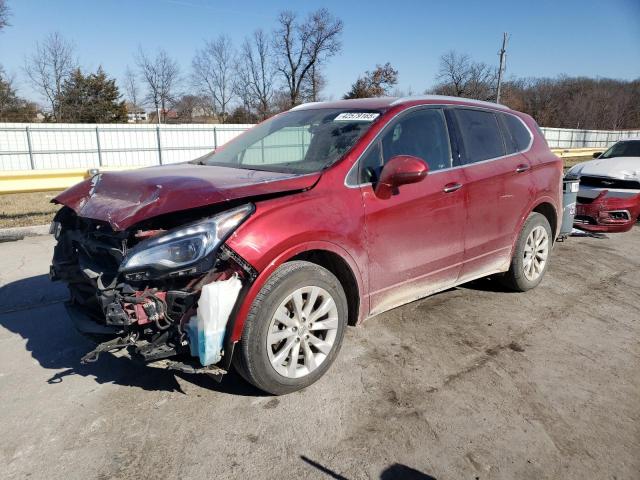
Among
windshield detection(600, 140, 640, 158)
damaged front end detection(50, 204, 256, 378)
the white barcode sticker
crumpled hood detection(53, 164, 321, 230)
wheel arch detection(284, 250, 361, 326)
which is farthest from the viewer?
windshield detection(600, 140, 640, 158)

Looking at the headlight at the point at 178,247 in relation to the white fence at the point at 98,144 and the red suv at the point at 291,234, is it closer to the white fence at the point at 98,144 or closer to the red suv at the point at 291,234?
the red suv at the point at 291,234

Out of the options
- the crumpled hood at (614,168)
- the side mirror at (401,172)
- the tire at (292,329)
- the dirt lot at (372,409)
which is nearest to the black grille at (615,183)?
the crumpled hood at (614,168)

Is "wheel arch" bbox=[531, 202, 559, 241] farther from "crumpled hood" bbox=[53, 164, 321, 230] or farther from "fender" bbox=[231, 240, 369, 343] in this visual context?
"crumpled hood" bbox=[53, 164, 321, 230]

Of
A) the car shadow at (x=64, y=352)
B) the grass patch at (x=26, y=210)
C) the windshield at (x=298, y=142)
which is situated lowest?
the car shadow at (x=64, y=352)

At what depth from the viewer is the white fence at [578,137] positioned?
35134mm

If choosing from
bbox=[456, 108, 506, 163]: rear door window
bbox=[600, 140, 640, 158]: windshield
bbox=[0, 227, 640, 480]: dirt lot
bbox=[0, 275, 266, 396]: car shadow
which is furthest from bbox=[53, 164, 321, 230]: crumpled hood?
bbox=[600, 140, 640, 158]: windshield

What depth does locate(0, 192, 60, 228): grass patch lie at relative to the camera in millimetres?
8250

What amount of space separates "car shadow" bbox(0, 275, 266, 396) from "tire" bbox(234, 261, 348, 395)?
26 centimetres

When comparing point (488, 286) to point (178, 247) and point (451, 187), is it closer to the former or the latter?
point (451, 187)

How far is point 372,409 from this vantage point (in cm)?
284

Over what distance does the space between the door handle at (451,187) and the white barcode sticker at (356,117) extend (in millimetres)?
777

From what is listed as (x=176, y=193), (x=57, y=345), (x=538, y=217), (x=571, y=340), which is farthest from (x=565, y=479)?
(x=57, y=345)

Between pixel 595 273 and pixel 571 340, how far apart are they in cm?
235

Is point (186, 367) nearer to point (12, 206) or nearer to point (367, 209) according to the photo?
point (367, 209)
